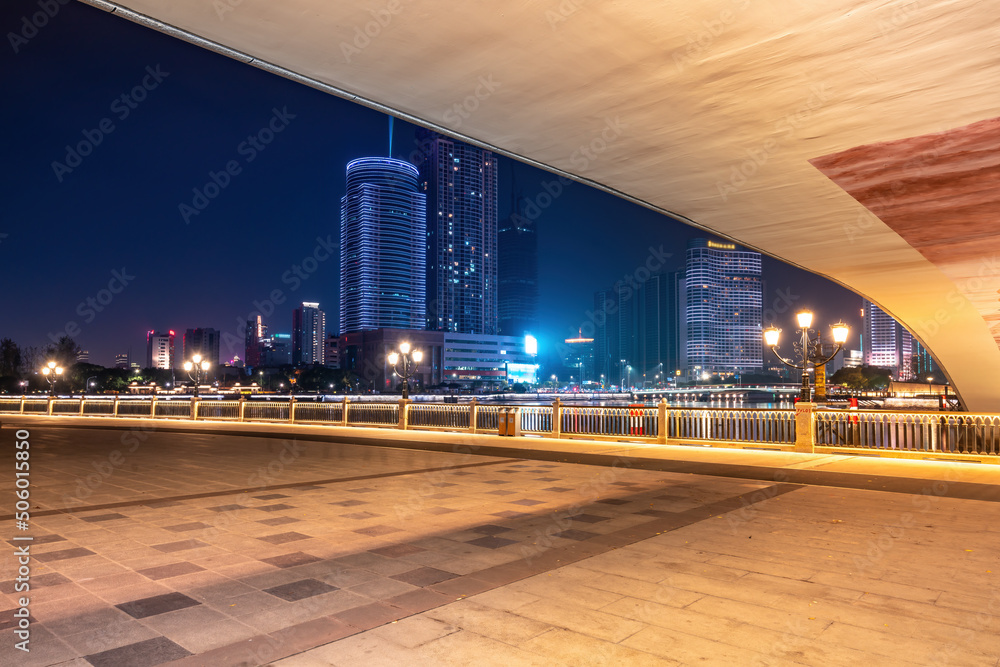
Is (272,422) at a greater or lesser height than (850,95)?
lesser

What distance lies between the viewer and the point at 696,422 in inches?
699

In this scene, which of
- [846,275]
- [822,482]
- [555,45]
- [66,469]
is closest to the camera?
[555,45]

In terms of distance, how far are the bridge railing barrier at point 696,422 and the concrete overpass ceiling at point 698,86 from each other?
500cm

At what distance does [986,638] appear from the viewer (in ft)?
13.9

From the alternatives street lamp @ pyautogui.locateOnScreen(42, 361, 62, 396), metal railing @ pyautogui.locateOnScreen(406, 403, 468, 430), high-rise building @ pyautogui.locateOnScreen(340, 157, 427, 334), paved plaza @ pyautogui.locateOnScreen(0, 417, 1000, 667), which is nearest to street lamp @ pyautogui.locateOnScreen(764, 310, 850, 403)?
paved plaza @ pyautogui.locateOnScreen(0, 417, 1000, 667)

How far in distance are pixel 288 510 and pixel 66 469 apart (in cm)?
809

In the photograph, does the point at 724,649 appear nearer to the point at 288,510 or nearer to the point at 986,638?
the point at 986,638

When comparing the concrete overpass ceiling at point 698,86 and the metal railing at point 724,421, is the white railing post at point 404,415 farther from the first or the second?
the concrete overpass ceiling at point 698,86

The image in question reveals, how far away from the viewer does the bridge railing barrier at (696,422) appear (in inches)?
586

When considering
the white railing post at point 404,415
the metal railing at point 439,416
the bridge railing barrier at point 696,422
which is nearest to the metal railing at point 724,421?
the bridge railing barrier at point 696,422

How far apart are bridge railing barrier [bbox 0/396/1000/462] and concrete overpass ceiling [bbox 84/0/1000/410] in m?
5.00

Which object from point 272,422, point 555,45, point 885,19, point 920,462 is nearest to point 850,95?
point 885,19

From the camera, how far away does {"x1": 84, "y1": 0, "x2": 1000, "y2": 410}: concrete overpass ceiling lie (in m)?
6.25

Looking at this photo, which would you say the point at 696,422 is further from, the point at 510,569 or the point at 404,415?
the point at 510,569
